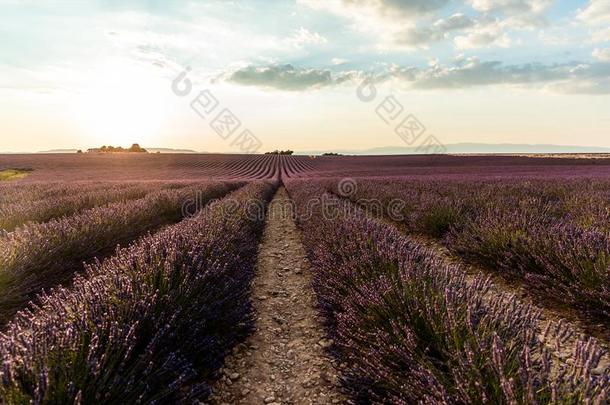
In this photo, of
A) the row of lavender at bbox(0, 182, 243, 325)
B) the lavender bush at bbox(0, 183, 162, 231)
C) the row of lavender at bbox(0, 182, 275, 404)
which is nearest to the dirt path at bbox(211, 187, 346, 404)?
the row of lavender at bbox(0, 182, 275, 404)

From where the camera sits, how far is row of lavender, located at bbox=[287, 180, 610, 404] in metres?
1.39

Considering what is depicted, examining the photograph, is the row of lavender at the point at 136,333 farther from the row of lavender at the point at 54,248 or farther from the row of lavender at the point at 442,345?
the row of lavender at the point at 54,248

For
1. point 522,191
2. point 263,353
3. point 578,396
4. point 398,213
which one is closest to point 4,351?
point 263,353

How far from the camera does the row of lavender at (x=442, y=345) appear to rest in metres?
1.39

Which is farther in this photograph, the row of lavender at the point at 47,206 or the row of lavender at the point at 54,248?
the row of lavender at the point at 47,206

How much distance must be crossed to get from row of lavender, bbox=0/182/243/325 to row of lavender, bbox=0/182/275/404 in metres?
1.07

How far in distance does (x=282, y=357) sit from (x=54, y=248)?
340 cm

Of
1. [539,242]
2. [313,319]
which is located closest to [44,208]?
[313,319]

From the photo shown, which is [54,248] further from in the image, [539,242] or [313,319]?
[539,242]

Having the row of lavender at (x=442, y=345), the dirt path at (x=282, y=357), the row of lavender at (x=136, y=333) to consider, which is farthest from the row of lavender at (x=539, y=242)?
the row of lavender at (x=136, y=333)

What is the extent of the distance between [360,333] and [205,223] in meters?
2.79

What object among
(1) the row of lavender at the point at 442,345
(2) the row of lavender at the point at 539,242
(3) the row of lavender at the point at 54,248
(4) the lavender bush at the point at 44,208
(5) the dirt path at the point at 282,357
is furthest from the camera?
(4) the lavender bush at the point at 44,208

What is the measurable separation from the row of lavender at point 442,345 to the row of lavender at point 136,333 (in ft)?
3.03

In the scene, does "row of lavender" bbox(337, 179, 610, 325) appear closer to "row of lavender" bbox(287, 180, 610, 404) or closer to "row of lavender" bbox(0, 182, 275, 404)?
"row of lavender" bbox(287, 180, 610, 404)
